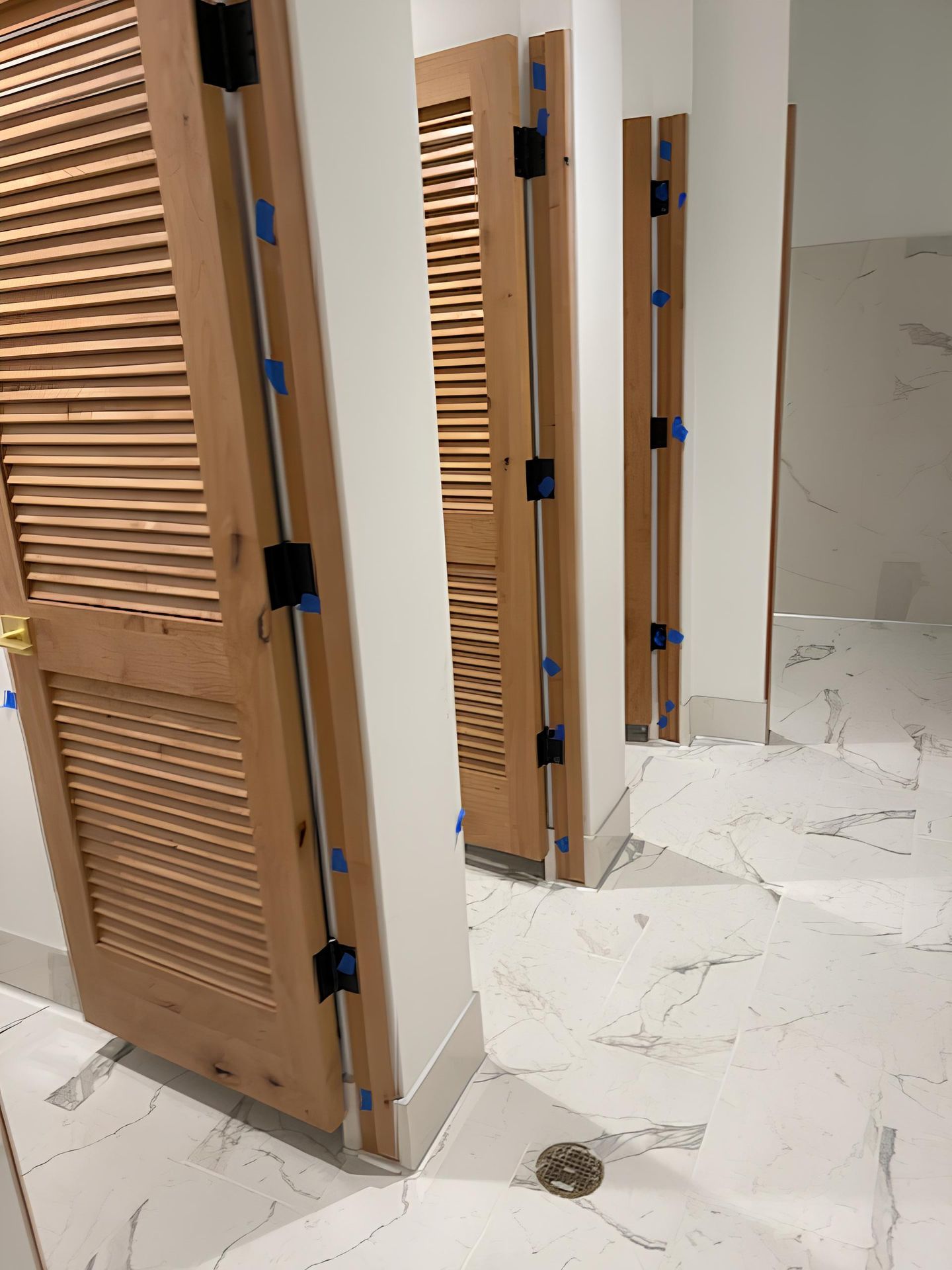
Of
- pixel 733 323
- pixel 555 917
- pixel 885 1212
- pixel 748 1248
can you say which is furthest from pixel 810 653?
pixel 748 1248

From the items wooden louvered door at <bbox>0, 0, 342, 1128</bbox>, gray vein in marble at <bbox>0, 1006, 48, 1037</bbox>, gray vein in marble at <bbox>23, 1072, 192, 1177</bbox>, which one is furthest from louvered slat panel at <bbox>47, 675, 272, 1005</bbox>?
gray vein in marble at <bbox>0, 1006, 48, 1037</bbox>

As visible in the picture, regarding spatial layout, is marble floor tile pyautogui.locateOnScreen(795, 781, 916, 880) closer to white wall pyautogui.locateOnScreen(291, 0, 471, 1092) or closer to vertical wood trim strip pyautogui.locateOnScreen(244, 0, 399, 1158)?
white wall pyautogui.locateOnScreen(291, 0, 471, 1092)

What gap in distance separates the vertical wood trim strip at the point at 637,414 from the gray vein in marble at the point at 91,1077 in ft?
6.48

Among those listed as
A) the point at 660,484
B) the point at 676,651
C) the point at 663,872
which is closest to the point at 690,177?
the point at 660,484

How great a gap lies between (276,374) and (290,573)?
289 mm

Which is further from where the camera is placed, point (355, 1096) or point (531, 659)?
point (531, 659)

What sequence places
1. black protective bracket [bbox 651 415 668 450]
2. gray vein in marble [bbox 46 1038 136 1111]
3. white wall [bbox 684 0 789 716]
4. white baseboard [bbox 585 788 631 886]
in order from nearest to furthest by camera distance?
gray vein in marble [bbox 46 1038 136 1111] < white baseboard [bbox 585 788 631 886] < white wall [bbox 684 0 789 716] < black protective bracket [bbox 651 415 668 450]

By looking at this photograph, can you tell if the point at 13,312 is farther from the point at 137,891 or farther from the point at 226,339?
the point at 137,891

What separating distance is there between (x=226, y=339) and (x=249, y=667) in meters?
0.47

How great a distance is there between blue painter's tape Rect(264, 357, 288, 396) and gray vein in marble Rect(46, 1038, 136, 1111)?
1.47 metres

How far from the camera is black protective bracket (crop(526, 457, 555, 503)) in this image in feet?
7.27

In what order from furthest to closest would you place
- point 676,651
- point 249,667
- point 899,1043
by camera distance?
point 676,651 < point 899,1043 < point 249,667

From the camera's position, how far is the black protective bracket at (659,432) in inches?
119

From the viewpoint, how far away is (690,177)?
2.94m
